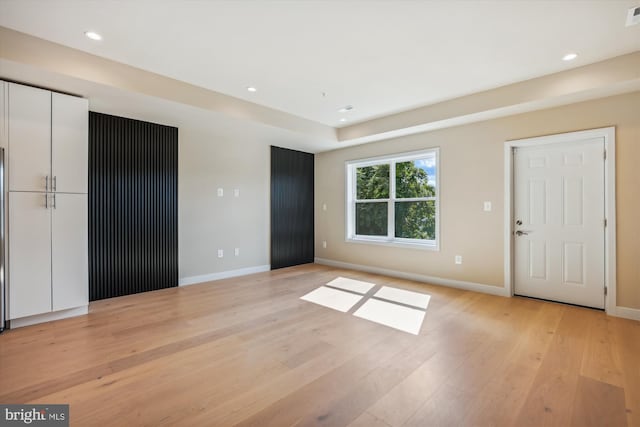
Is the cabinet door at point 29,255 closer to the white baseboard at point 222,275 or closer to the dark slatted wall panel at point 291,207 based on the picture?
the white baseboard at point 222,275

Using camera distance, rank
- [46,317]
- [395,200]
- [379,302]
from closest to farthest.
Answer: [46,317] < [379,302] < [395,200]

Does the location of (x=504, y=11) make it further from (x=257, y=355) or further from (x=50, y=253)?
(x=50, y=253)

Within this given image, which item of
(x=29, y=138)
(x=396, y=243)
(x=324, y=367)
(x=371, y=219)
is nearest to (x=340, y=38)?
(x=324, y=367)

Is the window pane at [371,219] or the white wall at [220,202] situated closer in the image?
the white wall at [220,202]

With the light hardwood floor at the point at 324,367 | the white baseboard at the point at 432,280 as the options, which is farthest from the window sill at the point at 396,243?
the light hardwood floor at the point at 324,367

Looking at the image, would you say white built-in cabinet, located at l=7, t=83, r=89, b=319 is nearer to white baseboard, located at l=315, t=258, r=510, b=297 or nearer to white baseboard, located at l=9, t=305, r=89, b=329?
white baseboard, located at l=9, t=305, r=89, b=329

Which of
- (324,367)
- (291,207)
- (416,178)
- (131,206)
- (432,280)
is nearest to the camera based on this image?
(324,367)

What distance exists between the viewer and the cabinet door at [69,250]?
305cm

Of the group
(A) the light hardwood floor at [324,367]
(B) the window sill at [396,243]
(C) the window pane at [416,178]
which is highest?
(C) the window pane at [416,178]

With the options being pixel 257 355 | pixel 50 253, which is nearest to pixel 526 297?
pixel 257 355

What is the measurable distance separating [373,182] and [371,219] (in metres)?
0.72

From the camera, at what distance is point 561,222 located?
3.62 metres

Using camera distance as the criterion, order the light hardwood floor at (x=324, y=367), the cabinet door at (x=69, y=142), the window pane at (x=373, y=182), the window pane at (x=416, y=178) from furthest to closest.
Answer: the window pane at (x=373, y=182) < the window pane at (x=416, y=178) < the cabinet door at (x=69, y=142) < the light hardwood floor at (x=324, y=367)

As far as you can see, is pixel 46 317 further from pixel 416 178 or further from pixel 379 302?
pixel 416 178
